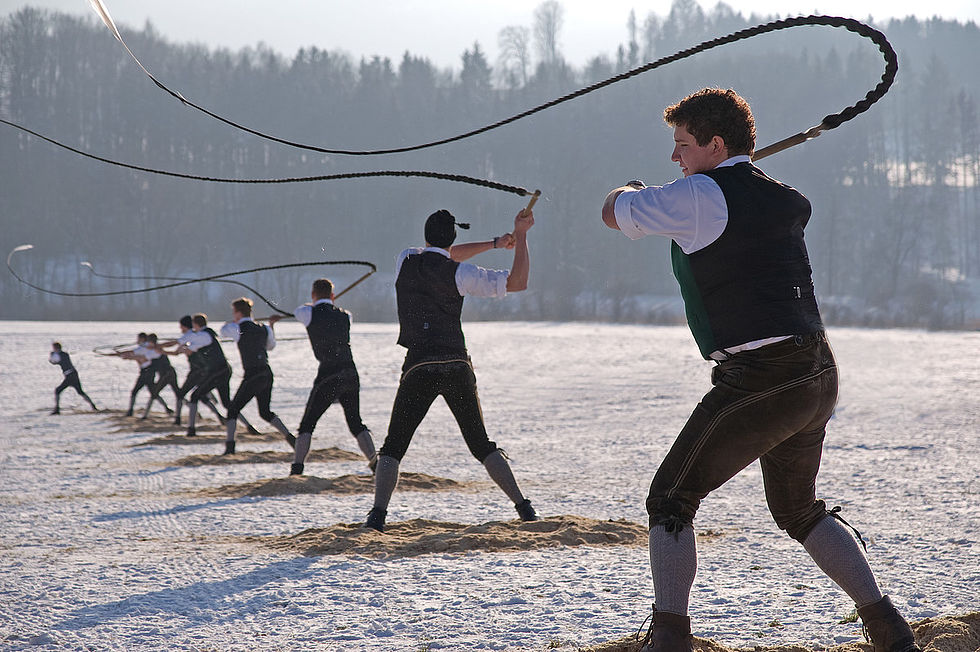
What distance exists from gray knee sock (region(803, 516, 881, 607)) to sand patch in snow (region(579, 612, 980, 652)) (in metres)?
0.35

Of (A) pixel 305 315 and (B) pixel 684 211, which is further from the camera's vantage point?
(A) pixel 305 315

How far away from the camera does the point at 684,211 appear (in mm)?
3312

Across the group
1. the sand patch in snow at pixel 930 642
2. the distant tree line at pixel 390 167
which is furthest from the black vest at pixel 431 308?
the distant tree line at pixel 390 167

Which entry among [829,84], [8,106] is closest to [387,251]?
[8,106]

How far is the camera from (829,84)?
9212cm

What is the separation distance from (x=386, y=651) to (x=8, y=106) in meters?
84.9

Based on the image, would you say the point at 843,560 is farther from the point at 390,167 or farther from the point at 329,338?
the point at 390,167

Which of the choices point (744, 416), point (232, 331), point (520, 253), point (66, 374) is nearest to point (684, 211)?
point (744, 416)

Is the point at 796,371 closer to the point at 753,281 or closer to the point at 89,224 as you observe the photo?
the point at 753,281

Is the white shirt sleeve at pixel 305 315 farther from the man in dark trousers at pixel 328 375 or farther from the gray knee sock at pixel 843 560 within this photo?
the gray knee sock at pixel 843 560

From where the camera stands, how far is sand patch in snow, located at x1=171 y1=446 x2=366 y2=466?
11781 millimetres

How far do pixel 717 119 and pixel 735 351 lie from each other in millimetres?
795

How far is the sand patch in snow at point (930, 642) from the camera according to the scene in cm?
369

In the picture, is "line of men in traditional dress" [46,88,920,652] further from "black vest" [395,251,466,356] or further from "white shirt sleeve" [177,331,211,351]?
"white shirt sleeve" [177,331,211,351]
